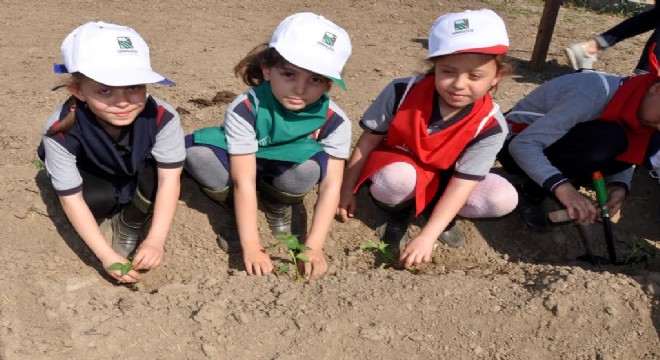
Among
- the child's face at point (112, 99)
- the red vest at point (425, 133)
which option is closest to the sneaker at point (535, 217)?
the red vest at point (425, 133)

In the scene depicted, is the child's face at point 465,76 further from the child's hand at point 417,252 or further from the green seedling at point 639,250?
the green seedling at point 639,250

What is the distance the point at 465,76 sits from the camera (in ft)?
8.70

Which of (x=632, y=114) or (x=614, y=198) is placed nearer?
(x=632, y=114)

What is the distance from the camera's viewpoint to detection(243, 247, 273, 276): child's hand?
9.05 feet

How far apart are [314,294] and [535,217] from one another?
147 cm

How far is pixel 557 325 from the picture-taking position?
2.53 m

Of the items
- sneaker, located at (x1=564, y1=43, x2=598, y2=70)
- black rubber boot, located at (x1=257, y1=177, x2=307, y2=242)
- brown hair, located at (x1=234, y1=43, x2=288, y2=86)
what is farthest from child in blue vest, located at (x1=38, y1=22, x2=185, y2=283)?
sneaker, located at (x1=564, y1=43, x2=598, y2=70)

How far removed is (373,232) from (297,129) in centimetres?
82

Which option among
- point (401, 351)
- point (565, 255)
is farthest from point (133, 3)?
point (401, 351)

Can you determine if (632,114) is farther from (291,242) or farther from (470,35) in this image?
(291,242)

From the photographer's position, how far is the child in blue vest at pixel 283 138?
260cm

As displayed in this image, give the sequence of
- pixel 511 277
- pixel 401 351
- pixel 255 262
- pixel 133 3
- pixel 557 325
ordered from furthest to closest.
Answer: pixel 133 3 → pixel 511 277 → pixel 255 262 → pixel 557 325 → pixel 401 351

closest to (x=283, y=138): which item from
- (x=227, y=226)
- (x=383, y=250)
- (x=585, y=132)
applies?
(x=227, y=226)

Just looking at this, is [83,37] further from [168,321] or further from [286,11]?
[286,11]
